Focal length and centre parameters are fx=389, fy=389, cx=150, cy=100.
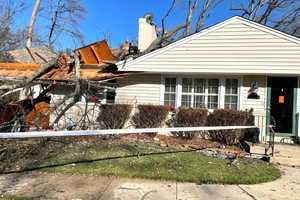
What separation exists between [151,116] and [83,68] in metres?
4.18

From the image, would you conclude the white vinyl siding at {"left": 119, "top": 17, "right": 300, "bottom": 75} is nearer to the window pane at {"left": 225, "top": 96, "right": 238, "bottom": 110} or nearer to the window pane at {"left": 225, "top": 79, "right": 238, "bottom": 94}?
the window pane at {"left": 225, "top": 79, "right": 238, "bottom": 94}

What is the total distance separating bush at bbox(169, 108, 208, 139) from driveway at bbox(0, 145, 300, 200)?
642cm

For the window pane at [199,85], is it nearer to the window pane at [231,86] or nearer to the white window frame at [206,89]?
the white window frame at [206,89]

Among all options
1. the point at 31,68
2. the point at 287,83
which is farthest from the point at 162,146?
the point at 31,68

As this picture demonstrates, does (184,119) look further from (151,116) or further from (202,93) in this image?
(202,93)

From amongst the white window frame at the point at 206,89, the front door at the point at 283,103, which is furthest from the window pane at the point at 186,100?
the front door at the point at 283,103

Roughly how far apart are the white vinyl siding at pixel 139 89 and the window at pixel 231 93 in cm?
277

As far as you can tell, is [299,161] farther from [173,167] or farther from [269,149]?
[173,167]

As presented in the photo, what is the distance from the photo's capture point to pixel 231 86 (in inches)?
609

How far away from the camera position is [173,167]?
9.05 metres

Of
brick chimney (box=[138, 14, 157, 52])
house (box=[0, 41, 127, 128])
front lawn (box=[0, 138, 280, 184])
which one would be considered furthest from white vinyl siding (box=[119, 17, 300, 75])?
front lawn (box=[0, 138, 280, 184])

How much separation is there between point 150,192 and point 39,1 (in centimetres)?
3186

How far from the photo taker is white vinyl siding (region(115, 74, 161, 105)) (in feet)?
53.2

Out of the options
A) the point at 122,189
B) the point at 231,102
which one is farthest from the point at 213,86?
the point at 122,189
